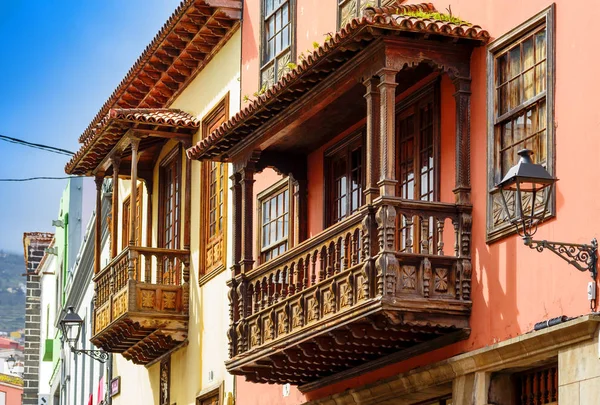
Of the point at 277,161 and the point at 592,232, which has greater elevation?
the point at 277,161

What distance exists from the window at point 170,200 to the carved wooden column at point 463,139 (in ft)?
31.2

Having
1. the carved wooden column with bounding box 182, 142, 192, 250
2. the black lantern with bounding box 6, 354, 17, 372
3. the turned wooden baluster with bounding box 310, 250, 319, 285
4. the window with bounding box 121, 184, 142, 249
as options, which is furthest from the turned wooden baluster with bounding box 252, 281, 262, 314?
the black lantern with bounding box 6, 354, 17, 372

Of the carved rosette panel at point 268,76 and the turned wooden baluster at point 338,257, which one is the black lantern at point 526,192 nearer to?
the turned wooden baluster at point 338,257

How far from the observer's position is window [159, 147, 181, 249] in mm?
24312

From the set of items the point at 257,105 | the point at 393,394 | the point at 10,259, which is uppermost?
the point at 10,259

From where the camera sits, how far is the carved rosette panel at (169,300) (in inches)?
904

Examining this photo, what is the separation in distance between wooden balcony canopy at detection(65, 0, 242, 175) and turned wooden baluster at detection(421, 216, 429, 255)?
7968 mm

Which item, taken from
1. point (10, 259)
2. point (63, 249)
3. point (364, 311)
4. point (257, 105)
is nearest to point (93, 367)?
point (63, 249)

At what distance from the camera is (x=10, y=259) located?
170 metres

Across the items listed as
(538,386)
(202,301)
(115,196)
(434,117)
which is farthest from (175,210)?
(538,386)

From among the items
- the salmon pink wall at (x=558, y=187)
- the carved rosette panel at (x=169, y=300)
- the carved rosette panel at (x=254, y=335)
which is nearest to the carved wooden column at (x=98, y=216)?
the carved rosette panel at (x=169, y=300)

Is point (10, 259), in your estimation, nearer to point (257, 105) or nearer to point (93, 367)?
point (93, 367)

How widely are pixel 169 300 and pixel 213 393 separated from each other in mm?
1770

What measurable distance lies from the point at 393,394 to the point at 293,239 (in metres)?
3.44
